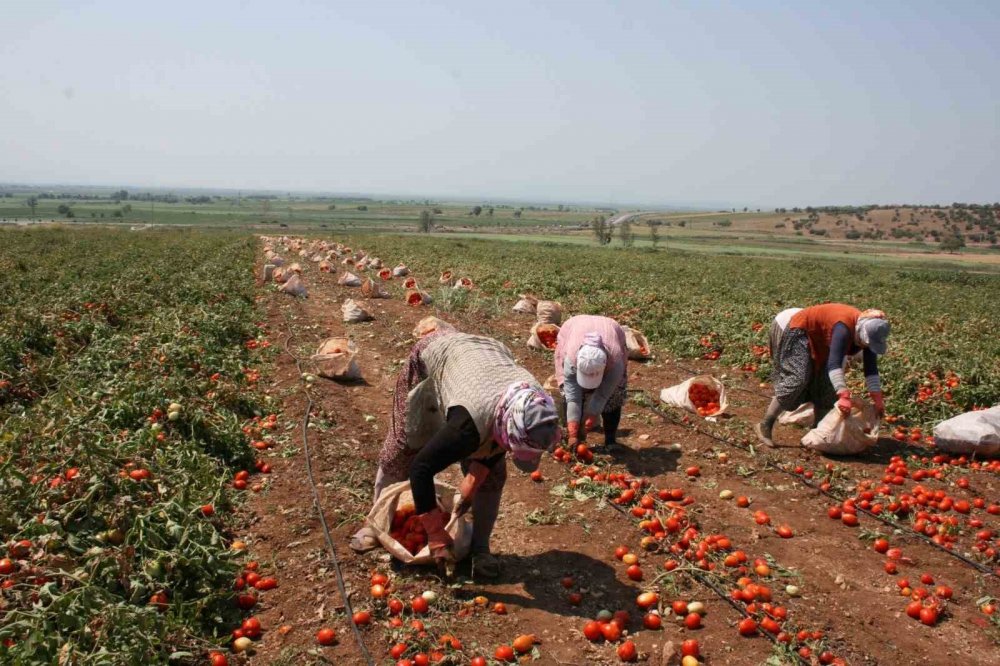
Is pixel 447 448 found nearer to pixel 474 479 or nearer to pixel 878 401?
pixel 474 479

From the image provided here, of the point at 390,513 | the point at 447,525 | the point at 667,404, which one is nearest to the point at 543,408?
the point at 447,525

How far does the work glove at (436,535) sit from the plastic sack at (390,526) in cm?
17

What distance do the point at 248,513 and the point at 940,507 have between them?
6.20 meters

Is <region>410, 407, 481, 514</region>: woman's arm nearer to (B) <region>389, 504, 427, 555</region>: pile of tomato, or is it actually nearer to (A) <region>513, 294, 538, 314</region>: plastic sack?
(B) <region>389, 504, 427, 555</region>: pile of tomato

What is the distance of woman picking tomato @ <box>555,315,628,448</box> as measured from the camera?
5980 mm

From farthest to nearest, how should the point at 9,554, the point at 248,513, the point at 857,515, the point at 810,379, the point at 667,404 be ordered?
the point at 667,404, the point at 810,379, the point at 857,515, the point at 248,513, the point at 9,554

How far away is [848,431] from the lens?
6789 mm

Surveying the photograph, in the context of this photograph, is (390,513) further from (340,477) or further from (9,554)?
(9,554)

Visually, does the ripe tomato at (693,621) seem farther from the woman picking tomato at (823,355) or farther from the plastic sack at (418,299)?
the plastic sack at (418,299)

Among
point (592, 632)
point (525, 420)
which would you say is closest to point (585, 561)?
point (592, 632)

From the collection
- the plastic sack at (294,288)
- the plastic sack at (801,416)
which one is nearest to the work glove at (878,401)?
the plastic sack at (801,416)

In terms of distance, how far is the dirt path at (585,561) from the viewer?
4004 millimetres

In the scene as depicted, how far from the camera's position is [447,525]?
14.7 ft

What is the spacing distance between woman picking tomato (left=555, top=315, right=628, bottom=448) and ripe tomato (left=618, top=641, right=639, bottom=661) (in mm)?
2551
